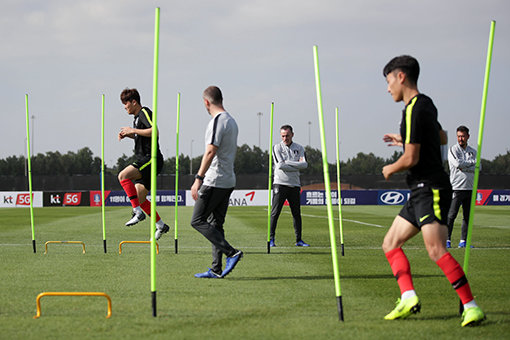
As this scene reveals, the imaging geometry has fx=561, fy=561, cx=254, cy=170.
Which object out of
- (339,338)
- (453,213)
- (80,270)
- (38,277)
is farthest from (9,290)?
(453,213)

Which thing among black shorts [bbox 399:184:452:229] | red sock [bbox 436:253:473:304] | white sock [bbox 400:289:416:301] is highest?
black shorts [bbox 399:184:452:229]

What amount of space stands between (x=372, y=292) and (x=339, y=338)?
2.18 meters

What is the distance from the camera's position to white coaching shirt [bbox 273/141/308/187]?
A: 38.4 feet

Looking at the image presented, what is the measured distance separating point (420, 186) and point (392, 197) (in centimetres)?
3739

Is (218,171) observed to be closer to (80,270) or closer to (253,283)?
(253,283)

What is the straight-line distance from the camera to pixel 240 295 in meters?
6.13

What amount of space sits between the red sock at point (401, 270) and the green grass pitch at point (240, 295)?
0.30 m

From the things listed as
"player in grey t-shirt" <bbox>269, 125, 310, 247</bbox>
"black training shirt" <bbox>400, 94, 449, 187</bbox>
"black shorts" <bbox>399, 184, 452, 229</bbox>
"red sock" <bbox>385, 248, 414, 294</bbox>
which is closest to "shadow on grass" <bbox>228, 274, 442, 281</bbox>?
"red sock" <bbox>385, 248, 414, 294</bbox>

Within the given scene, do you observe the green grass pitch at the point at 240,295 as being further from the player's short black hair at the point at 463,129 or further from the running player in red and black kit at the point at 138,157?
the player's short black hair at the point at 463,129

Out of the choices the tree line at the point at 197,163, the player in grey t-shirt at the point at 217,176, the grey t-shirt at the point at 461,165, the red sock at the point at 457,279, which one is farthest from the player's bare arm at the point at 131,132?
the tree line at the point at 197,163

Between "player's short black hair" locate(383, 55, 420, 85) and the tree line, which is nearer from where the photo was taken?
"player's short black hair" locate(383, 55, 420, 85)

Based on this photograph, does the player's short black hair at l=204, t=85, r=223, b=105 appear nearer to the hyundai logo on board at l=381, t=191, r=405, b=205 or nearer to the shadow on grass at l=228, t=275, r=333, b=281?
the shadow on grass at l=228, t=275, r=333, b=281

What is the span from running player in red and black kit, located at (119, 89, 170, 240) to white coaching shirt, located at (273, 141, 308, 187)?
314 cm

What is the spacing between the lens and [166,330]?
453cm
